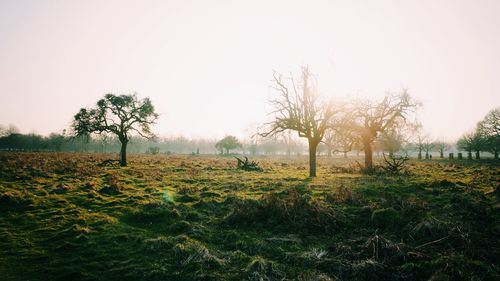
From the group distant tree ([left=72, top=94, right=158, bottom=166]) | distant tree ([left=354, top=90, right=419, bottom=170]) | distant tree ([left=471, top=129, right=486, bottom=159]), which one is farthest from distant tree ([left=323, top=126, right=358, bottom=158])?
distant tree ([left=471, top=129, right=486, bottom=159])

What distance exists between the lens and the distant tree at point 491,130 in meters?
56.6

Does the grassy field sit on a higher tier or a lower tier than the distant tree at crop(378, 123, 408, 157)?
lower

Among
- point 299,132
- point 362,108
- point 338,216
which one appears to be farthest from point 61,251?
point 362,108

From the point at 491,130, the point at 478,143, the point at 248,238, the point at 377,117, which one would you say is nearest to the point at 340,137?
the point at 377,117

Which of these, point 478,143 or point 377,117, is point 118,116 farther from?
point 478,143

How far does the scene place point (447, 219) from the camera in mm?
9492

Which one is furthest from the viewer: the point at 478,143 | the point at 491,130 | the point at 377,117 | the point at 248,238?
the point at 478,143

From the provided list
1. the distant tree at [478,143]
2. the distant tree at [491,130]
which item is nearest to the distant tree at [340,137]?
the distant tree at [491,130]

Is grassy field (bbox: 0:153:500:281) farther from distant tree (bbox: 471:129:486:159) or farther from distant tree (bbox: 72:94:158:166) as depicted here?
distant tree (bbox: 471:129:486:159)

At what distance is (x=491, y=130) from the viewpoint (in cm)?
5781

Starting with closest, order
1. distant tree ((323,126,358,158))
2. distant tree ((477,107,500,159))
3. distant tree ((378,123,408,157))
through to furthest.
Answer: distant tree ((323,126,358,158)), distant tree ((378,123,408,157)), distant tree ((477,107,500,159))

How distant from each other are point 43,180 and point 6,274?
1341 cm

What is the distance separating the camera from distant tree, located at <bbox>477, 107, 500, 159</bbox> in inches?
2229

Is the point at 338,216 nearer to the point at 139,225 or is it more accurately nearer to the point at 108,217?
the point at 139,225
